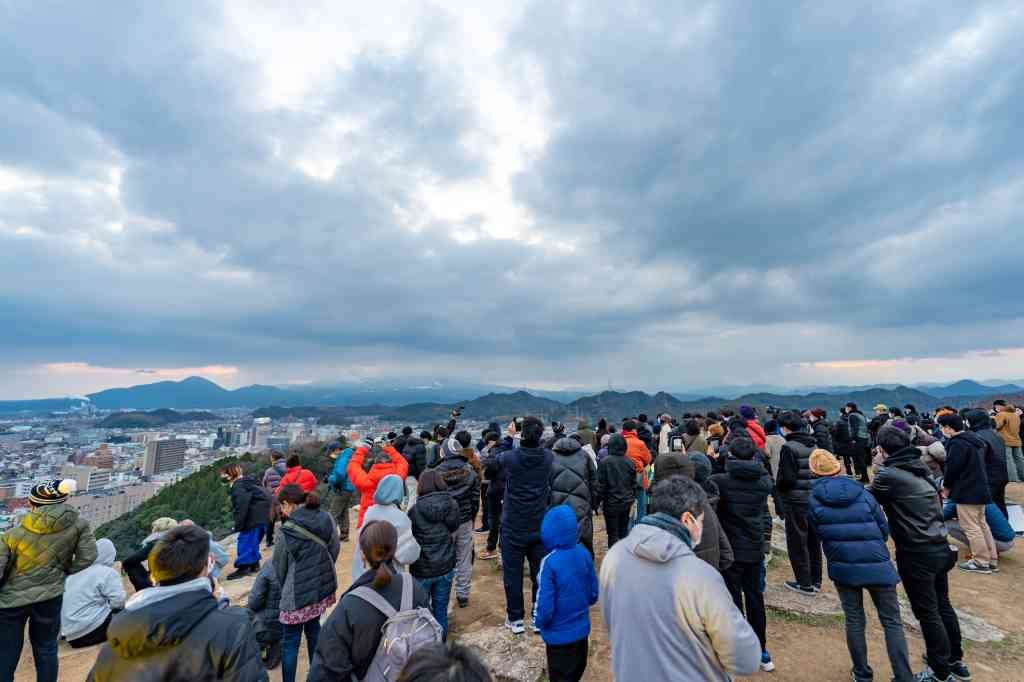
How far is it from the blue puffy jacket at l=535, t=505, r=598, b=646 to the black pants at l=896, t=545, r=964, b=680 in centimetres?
318

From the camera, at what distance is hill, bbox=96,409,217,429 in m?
108

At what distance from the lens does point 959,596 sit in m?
6.07

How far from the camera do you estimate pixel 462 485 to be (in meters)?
5.78

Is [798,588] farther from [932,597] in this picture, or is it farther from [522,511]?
[522,511]

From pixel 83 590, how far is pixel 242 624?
544 centimetres

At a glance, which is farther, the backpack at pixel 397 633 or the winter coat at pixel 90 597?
the winter coat at pixel 90 597

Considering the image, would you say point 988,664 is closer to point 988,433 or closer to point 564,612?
point 988,433

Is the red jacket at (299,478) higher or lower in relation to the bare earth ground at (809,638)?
higher

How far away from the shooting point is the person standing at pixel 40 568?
394 centimetres

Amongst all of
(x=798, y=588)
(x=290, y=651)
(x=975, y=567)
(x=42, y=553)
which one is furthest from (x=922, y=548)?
(x=42, y=553)

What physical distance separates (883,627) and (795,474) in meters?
2.17

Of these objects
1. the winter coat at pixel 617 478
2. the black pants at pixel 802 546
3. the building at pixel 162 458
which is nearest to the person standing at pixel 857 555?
the black pants at pixel 802 546

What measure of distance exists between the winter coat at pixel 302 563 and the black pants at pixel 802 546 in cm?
603

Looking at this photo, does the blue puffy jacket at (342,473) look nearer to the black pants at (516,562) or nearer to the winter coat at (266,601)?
the winter coat at (266,601)
